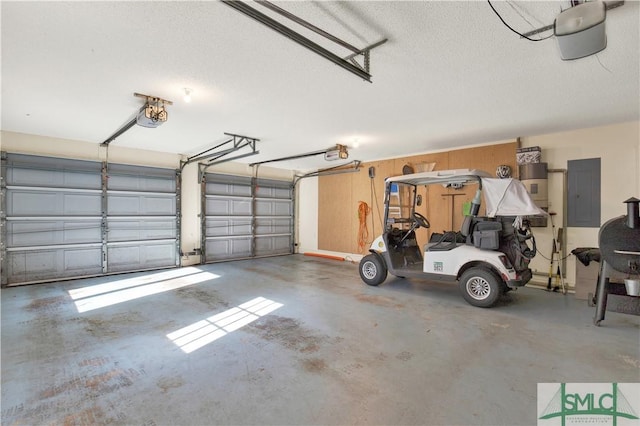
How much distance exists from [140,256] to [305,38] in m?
6.44

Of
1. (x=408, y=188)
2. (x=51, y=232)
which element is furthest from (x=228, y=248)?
(x=408, y=188)

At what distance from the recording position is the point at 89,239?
6.04m

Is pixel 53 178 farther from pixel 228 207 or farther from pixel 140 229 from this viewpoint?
pixel 228 207

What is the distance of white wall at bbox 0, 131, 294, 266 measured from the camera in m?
5.41

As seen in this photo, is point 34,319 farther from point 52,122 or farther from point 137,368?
point 52,122

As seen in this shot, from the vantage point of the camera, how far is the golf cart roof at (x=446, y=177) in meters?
4.33

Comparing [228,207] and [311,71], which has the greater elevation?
[311,71]

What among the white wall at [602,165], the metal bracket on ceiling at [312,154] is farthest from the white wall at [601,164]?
the metal bracket on ceiling at [312,154]

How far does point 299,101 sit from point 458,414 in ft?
11.5

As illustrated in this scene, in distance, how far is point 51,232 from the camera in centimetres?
565

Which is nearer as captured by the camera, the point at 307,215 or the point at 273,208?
the point at 273,208

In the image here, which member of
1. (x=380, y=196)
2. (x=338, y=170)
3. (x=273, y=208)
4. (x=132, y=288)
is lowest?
(x=132, y=288)

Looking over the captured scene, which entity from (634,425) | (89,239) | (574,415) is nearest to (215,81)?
(574,415)

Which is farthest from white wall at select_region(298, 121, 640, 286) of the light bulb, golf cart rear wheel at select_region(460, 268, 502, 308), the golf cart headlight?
the light bulb
